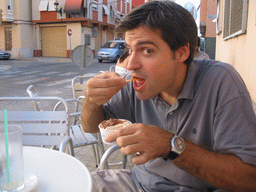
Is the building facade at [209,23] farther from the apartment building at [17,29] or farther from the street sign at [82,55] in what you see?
the apartment building at [17,29]

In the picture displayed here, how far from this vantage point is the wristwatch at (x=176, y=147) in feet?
3.97

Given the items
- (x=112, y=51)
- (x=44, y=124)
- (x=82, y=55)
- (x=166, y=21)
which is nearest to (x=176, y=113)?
(x=166, y=21)

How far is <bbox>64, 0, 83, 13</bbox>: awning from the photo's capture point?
26.6 meters

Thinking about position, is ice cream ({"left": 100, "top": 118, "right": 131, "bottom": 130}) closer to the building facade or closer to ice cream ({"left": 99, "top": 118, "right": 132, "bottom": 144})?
ice cream ({"left": 99, "top": 118, "right": 132, "bottom": 144})

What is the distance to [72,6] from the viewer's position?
26781 millimetres

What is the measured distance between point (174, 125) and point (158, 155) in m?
0.35

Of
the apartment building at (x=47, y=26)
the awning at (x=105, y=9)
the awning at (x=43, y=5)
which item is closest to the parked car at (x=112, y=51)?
the apartment building at (x=47, y=26)

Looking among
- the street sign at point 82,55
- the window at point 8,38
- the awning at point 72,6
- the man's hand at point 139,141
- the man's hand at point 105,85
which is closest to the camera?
the man's hand at point 139,141

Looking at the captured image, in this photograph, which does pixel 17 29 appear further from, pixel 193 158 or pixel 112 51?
pixel 193 158

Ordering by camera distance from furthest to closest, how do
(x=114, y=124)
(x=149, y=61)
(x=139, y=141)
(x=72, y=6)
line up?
(x=72, y=6), (x=114, y=124), (x=149, y=61), (x=139, y=141)

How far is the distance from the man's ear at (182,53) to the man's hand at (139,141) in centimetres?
59

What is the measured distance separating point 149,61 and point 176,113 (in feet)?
1.13

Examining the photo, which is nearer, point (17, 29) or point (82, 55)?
point (82, 55)

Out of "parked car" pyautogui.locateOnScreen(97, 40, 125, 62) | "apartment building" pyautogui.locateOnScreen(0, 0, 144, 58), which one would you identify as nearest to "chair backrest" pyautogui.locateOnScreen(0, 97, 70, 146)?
"parked car" pyautogui.locateOnScreen(97, 40, 125, 62)
